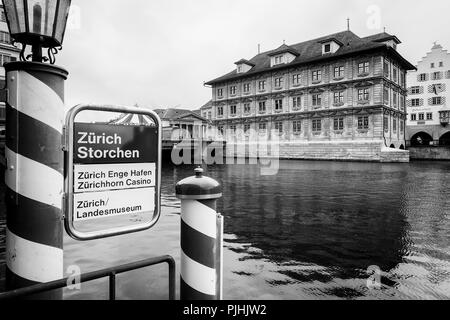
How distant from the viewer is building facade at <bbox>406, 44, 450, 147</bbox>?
165 ft

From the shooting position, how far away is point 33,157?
6.04 ft

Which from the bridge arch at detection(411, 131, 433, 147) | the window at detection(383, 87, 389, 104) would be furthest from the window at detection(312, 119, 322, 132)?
the bridge arch at detection(411, 131, 433, 147)

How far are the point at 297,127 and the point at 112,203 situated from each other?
4027 cm

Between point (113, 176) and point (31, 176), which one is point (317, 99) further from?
point (31, 176)

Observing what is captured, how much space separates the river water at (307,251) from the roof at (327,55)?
3010 cm

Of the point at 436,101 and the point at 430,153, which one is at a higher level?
the point at 436,101

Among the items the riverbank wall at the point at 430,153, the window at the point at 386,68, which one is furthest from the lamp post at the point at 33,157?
the riverbank wall at the point at 430,153

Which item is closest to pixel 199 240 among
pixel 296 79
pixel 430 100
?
pixel 296 79

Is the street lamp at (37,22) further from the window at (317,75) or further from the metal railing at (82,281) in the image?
the window at (317,75)

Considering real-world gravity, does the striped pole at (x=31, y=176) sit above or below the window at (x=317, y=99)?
below

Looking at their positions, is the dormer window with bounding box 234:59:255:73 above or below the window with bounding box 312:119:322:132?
above

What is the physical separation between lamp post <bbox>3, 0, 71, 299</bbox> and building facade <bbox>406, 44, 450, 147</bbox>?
182 ft

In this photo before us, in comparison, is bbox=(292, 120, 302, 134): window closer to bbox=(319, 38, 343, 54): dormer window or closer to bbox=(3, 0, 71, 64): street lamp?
bbox=(319, 38, 343, 54): dormer window

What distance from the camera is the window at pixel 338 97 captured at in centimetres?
3711
